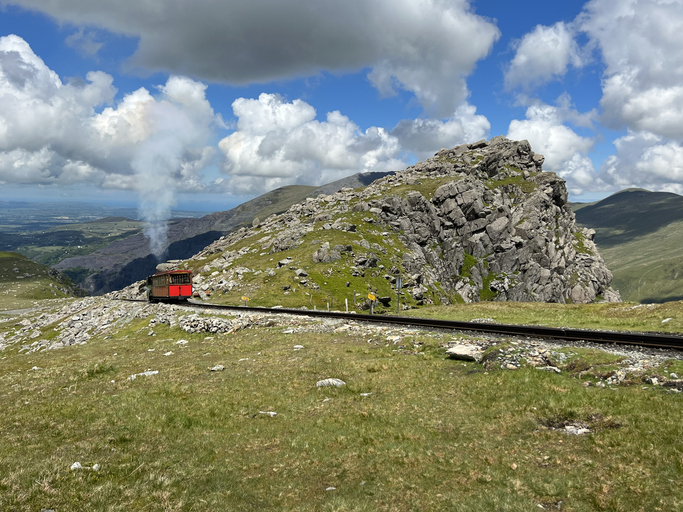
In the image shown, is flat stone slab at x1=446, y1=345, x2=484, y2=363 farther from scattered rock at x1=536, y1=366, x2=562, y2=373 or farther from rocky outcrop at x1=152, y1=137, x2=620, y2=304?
rocky outcrop at x1=152, y1=137, x2=620, y2=304

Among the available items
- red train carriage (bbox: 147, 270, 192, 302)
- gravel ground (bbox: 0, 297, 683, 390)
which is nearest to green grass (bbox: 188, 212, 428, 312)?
red train carriage (bbox: 147, 270, 192, 302)

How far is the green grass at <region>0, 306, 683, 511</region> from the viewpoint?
9.93m

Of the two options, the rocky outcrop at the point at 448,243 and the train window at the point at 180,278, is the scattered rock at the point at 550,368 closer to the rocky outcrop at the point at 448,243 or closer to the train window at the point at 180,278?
the train window at the point at 180,278

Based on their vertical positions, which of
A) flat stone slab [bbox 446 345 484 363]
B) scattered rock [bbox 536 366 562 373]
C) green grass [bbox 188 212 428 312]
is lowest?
green grass [bbox 188 212 428 312]

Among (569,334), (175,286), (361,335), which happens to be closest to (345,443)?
(361,335)

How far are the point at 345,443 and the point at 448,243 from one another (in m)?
154

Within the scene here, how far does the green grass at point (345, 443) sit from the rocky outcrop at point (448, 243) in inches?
3218

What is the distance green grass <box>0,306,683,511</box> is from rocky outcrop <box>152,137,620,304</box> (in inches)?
3218

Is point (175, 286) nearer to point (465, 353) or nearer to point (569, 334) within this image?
point (465, 353)

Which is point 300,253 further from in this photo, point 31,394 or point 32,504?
point 32,504

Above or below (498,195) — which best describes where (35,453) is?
below

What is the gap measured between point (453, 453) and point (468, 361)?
10.5 metres

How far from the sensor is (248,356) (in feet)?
93.7

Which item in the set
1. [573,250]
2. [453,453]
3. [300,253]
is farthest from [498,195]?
[453,453]
